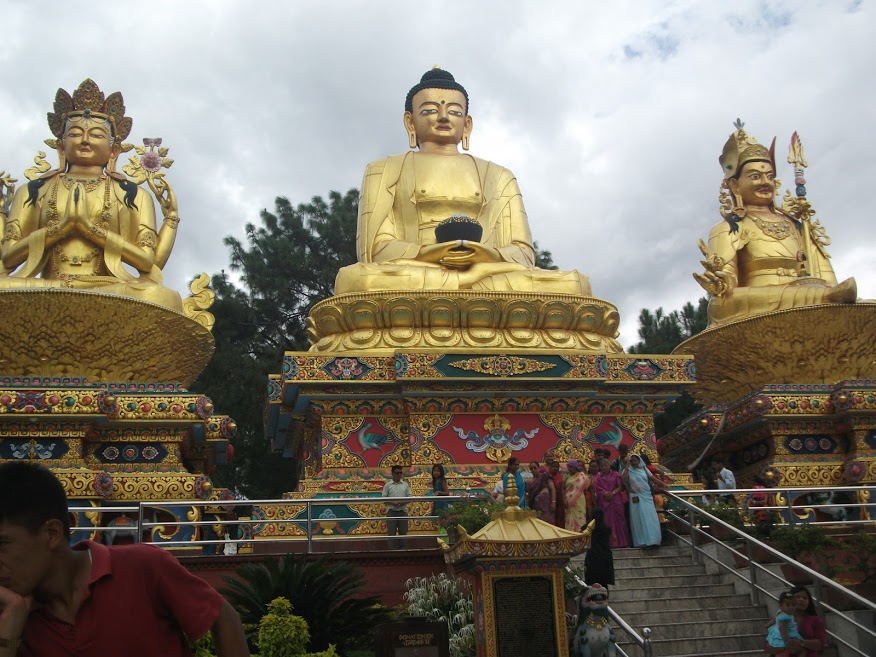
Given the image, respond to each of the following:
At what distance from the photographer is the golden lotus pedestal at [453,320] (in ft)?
40.2

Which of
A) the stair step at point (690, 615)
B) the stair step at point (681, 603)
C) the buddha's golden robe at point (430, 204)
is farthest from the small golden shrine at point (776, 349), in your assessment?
the stair step at point (690, 615)

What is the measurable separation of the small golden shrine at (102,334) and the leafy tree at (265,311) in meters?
7.35

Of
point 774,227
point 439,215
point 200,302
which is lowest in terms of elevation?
point 200,302

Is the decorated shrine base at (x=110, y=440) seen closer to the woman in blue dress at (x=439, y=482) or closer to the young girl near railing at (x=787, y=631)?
the woman in blue dress at (x=439, y=482)

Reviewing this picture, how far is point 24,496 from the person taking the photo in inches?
96.1

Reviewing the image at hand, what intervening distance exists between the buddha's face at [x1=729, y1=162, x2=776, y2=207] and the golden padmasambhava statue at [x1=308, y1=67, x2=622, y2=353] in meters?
3.43

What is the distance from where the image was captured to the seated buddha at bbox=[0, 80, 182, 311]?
1279cm

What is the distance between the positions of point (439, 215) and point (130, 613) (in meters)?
12.6

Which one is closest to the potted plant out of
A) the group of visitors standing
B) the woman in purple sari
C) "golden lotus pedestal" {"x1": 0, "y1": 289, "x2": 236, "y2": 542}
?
the woman in purple sari

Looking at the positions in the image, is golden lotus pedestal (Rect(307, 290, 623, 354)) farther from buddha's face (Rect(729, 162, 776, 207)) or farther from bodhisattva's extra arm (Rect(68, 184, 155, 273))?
buddha's face (Rect(729, 162, 776, 207))

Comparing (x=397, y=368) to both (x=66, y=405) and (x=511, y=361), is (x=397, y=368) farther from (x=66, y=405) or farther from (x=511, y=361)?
(x=66, y=405)

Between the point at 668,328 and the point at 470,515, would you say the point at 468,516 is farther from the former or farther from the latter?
the point at 668,328

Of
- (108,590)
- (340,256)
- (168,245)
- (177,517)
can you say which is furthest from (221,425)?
(340,256)

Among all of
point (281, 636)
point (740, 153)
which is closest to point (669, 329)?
point (740, 153)
